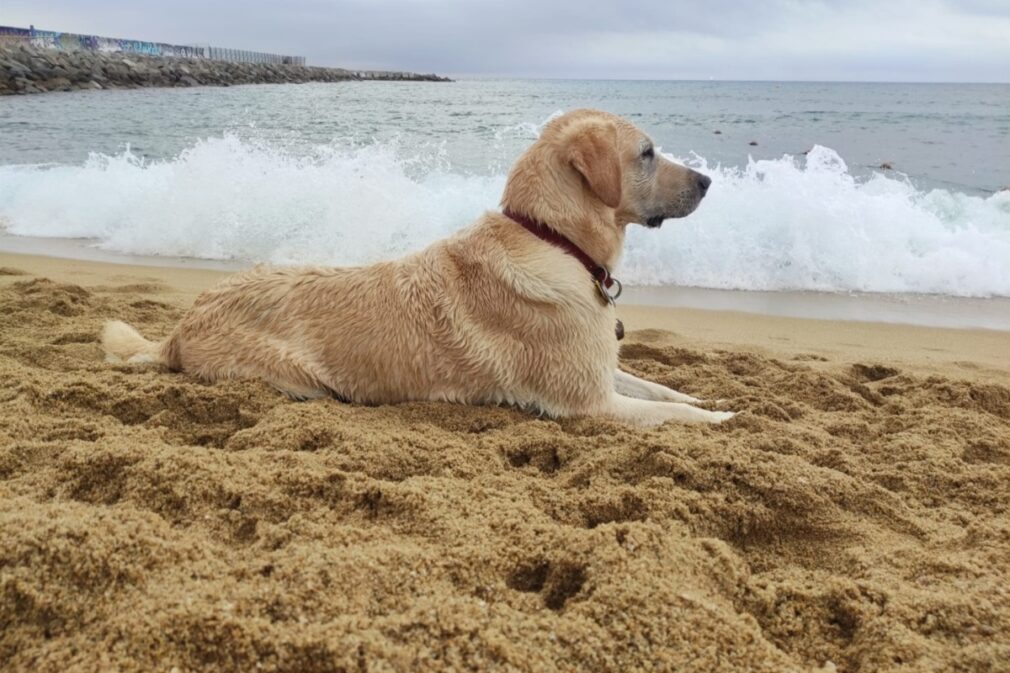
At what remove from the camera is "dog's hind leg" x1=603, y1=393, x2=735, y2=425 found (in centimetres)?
362

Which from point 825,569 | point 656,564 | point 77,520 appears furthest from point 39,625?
point 825,569

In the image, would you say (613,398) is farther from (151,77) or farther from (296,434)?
(151,77)

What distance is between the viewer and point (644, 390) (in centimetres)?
418

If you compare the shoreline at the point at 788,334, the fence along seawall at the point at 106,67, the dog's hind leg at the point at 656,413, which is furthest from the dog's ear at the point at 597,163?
the fence along seawall at the point at 106,67

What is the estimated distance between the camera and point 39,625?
1.68 metres

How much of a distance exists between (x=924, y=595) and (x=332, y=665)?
5.45ft

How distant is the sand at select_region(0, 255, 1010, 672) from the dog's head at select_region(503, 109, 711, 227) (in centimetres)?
114

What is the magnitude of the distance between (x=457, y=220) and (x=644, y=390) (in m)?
6.04

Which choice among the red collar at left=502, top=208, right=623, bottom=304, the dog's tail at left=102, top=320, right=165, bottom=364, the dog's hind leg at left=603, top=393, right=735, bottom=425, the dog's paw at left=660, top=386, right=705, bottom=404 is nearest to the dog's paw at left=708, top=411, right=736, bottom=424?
the dog's hind leg at left=603, top=393, right=735, bottom=425

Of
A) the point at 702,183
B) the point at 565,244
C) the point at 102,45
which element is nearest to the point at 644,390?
the point at 565,244

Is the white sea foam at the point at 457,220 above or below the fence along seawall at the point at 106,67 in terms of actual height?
below

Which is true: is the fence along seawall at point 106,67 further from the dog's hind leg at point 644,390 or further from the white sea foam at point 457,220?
the dog's hind leg at point 644,390

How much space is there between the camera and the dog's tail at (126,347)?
408cm

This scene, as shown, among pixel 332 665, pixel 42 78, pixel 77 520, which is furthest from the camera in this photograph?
pixel 42 78
